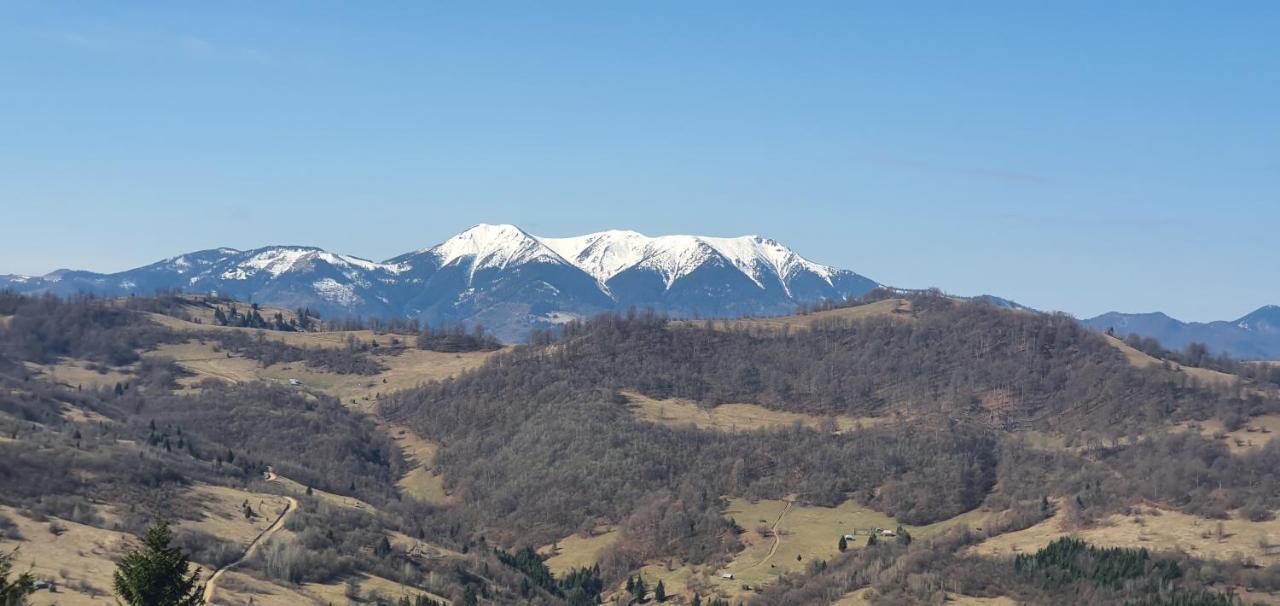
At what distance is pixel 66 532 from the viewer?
148625 millimetres

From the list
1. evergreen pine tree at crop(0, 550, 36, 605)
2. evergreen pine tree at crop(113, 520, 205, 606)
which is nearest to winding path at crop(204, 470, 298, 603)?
evergreen pine tree at crop(113, 520, 205, 606)

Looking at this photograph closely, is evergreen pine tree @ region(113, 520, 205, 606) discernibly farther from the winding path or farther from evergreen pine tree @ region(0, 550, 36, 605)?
the winding path

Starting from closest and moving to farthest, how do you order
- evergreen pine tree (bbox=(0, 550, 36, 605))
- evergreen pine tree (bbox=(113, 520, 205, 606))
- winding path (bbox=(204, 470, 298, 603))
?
evergreen pine tree (bbox=(0, 550, 36, 605)), evergreen pine tree (bbox=(113, 520, 205, 606)), winding path (bbox=(204, 470, 298, 603))

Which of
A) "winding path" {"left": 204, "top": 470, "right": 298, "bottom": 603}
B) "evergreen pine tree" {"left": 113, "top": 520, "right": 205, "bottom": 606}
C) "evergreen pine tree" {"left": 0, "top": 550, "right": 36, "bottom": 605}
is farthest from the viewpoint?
"winding path" {"left": 204, "top": 470, "right": 298, "bottom": 603}

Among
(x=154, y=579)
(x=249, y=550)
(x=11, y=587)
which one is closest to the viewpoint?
(x=11, y=587)

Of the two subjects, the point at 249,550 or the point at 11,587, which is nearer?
the point at 11,587

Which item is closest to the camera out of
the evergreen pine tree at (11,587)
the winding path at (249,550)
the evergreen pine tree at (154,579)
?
the evergreen pine tree at (11,587)

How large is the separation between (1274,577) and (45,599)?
160089 mm

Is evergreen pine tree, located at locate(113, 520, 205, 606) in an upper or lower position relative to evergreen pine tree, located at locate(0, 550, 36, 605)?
lower

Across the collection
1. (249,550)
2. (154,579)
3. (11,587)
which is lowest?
(249,550)

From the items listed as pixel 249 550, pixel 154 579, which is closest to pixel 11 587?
pixel 154 579

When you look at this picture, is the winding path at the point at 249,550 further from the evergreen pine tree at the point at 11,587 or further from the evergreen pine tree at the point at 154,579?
the evergreen pine tree at the point at 11,587

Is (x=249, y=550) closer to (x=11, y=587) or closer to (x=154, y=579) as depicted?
(x=154, y=579)

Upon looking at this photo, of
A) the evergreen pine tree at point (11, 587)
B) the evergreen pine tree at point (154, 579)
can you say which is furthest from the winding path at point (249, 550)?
the evergreen pine tree at point (11, 587)
